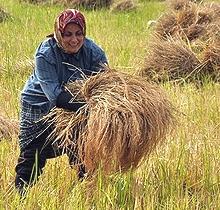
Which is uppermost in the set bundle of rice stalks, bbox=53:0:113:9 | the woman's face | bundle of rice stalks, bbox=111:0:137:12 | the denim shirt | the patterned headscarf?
the patterned headscarf

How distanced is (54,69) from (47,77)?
2.7 inches

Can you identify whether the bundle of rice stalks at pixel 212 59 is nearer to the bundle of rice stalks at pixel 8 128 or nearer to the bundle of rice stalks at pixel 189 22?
the bundle of rice stalks at pixel 189 22

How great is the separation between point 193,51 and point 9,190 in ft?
13.8

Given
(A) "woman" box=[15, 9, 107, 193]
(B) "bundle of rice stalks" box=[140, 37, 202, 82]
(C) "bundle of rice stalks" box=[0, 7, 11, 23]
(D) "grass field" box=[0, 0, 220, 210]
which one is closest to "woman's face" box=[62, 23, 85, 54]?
(A) "woman" box=[15, 9, 107, 193]

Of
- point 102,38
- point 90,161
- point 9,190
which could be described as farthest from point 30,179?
point 102,38

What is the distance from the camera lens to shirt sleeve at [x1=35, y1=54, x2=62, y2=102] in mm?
3486

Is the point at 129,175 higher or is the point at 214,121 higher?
the point at 129,175

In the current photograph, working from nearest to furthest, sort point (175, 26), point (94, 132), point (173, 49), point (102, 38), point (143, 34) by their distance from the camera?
point (94, 132)
point (173, 49)
point (175, 26)
point (102, 38)
point (143, 34)

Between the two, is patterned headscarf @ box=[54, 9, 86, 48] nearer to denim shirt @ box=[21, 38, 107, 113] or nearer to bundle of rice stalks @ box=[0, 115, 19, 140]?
denim shirt @ box=[21, 38, 107, 113]

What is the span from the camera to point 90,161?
331 cm

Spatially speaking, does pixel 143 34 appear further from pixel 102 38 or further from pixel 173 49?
pixel 173 49

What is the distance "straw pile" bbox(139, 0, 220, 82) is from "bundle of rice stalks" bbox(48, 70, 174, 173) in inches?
121

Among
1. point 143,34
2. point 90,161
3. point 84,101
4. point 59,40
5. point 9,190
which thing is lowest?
point 143,34

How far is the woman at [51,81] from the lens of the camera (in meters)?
3.53
